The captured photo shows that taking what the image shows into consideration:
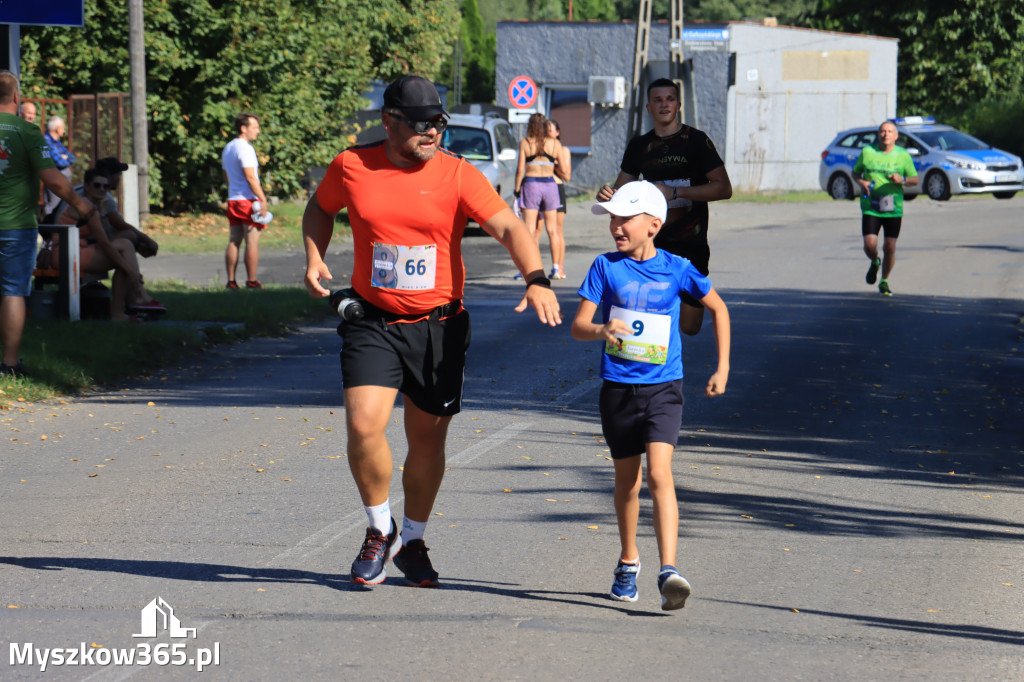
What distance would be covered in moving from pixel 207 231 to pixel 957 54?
33.7 m

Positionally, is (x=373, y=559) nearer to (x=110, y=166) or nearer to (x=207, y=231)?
(x=110, y=166)

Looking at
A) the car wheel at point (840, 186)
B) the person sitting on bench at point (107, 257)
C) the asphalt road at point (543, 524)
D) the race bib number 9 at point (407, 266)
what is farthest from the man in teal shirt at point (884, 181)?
the car wheel at point (840, 186)

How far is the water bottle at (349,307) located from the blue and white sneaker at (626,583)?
1396mm

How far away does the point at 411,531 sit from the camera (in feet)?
18.0

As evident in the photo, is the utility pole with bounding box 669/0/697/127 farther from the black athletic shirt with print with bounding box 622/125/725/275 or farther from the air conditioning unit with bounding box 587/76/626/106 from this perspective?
the black athletic shirt with print with bounding box 622/125/725/275

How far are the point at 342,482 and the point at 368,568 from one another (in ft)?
6.15

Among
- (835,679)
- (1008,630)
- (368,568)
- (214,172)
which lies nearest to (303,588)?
(368,568)

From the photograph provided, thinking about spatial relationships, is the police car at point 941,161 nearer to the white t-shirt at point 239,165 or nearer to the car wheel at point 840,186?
the car wheel at point 840,186

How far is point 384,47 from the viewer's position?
34.6m

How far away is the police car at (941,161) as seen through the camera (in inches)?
1282

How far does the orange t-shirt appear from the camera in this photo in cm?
527

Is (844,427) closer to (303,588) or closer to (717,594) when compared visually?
(717,594)

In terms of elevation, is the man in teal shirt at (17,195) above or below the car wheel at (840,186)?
above

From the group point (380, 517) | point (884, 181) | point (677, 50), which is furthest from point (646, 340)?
point (677, 50)
